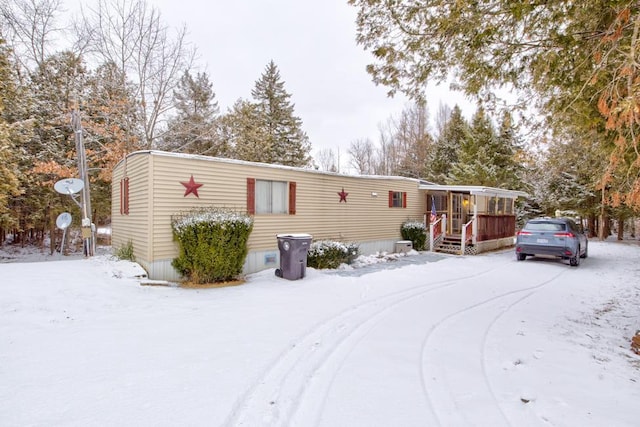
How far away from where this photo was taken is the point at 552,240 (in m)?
9.41

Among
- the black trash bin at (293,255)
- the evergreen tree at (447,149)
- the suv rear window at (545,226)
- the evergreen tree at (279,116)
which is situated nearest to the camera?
the black trash bin at (293,255)

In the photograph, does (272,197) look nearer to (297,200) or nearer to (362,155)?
(297,200)

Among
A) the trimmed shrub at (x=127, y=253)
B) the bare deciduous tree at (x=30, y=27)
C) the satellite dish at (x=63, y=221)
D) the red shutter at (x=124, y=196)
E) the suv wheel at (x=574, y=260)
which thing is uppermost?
the bare deciduous tree at (x=30, y=27)

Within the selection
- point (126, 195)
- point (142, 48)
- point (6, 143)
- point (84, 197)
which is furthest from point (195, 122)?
point (126, 195)

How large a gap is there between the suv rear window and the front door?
A: 4355 millimetres

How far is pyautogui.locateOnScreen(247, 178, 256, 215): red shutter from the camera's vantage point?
835 centimetres

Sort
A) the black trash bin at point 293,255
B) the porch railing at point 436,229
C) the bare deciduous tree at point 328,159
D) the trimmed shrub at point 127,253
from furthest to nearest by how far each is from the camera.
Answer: the bare deciduous tree at point 328,159
the porch railing at point 436,229
the trimmed shrub at point 127,253
the black trash bin at point 293,255

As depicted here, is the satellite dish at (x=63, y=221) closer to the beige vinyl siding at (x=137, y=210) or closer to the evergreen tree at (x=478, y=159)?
the beige vinyl siding at (x=137, y=210)

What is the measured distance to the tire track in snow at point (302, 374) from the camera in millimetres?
2402

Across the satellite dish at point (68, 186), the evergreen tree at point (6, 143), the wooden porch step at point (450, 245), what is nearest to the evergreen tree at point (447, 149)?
the wooden porch step at point (450, 245)

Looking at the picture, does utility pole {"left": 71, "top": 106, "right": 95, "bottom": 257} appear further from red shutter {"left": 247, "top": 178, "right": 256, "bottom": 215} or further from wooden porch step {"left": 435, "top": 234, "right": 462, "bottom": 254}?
wooden porch step {"left": 435, "top": 234, "right": 462, "bottom": 254}

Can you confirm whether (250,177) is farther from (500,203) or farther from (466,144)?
(466,144)

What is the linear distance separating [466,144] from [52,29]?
960 inches

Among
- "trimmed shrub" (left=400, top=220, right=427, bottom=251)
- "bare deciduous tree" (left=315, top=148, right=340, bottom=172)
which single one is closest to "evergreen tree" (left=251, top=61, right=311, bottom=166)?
"bare deciduous tree" (left=315, top=148, right=340, bottom=172)
